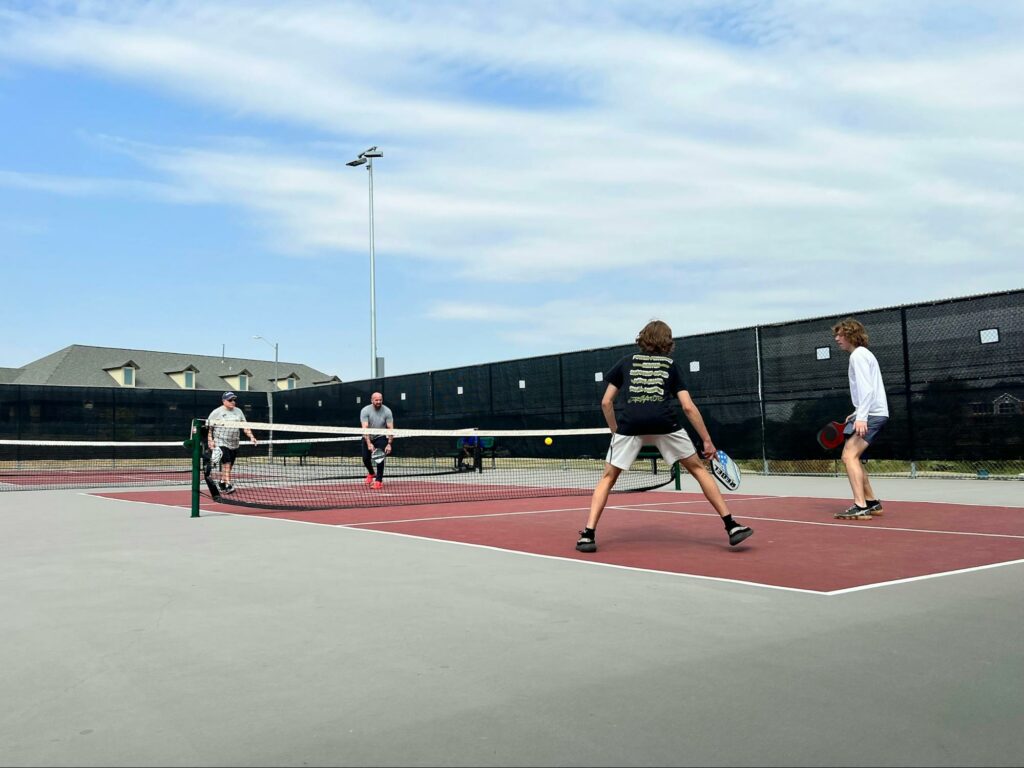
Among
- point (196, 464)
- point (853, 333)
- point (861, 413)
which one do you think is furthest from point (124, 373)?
point (861, 413)

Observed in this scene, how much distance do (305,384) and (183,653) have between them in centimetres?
7423

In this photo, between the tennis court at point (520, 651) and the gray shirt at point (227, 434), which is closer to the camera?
the tennis court at point (520, 651)

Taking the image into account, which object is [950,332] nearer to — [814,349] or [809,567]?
[814,349]

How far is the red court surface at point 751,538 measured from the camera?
585 centimetres

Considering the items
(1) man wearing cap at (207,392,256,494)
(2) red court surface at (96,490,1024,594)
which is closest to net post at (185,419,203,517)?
(2) red court surface at (96,490,1024,594)

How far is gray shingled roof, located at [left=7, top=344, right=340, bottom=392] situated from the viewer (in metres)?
63.5

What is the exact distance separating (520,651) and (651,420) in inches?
122

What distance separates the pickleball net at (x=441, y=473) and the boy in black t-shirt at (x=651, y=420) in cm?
289

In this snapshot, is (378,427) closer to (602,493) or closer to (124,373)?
(602,493)

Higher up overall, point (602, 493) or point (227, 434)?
point (227, 434)

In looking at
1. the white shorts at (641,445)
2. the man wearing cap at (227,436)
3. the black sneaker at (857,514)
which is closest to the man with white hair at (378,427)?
the man wearing cap at (227,436)

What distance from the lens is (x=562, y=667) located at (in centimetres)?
359

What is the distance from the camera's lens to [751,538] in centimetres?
750

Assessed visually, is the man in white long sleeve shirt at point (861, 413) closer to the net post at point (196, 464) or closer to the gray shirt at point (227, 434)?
the net post at point (196, 464)
